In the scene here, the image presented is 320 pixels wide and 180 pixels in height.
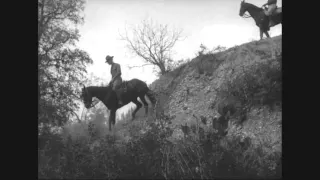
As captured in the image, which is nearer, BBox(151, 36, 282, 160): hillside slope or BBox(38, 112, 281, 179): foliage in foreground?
BBox(38, 112, 281, 179): foliage in foreground

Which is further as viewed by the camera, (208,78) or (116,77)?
(208,78)

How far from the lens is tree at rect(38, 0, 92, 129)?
8455 millimetres

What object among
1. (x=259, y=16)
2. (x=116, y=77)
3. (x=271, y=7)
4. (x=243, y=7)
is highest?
(x=243, y=7)

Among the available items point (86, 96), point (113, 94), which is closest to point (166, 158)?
point (86, 96)

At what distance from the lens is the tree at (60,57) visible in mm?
8455

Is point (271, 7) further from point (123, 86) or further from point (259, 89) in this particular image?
point (123, 86)

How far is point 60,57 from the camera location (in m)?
10.2

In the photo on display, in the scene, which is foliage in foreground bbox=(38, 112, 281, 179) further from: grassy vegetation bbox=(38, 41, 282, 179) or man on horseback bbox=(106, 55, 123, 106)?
man on horseback bbox=(106, 55, 123, 106)

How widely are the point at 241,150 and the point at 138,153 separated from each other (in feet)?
6.21

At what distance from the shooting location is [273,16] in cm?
1355

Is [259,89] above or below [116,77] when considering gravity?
below

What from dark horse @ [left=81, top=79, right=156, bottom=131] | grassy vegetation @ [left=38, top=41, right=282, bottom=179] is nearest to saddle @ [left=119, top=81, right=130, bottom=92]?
dark horse @ [left=81, top=79, right=156, bottom=131]
